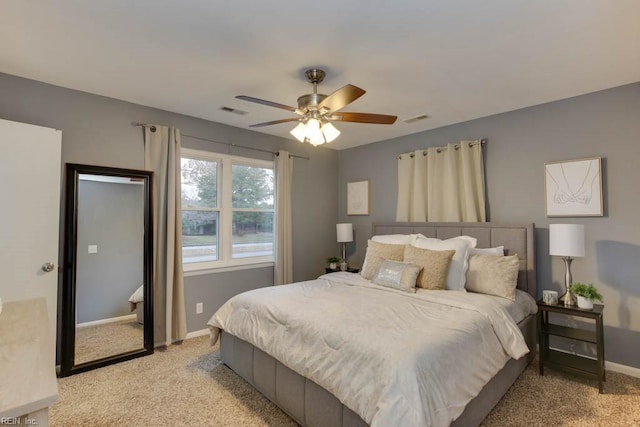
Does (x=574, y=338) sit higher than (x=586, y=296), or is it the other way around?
(x=586, y=296)

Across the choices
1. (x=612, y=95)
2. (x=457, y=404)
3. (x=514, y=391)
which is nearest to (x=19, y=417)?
(x=457, y=404)

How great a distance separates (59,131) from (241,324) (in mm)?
2269

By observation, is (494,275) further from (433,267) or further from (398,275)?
(398,275)

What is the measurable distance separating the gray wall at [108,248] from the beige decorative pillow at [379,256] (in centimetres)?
241

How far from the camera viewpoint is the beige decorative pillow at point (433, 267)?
298cm

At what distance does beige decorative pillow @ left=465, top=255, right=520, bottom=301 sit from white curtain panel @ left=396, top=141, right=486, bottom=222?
31.3 inches

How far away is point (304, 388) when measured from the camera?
2047mm

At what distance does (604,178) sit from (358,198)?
2.95 m

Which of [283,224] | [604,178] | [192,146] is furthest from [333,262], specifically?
[604,178]

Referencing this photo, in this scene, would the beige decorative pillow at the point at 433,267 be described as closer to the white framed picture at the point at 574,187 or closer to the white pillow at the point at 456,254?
the white pillow at the point at 456,254

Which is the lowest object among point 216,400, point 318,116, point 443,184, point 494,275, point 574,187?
point 216,400

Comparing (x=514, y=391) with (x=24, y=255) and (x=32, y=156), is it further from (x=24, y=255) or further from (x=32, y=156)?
(x=32, y=156)

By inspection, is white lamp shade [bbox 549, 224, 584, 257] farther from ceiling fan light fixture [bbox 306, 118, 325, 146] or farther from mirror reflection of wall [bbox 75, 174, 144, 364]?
mirror reflection of wall [bbox 75, 174, 144, 364]

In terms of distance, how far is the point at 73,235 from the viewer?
113 inches
